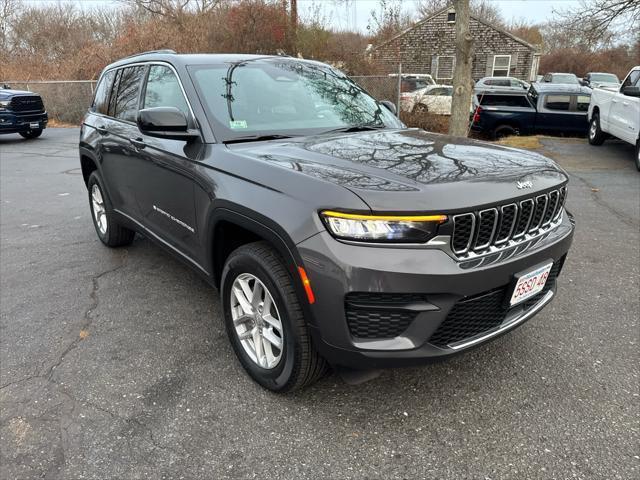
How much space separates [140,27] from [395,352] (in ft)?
73.8

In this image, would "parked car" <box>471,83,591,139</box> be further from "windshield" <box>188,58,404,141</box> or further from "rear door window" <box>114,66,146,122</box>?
"rear door window" <box>114,66,146,122</box>

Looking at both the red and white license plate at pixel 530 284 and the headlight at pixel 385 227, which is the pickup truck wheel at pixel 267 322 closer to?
the headlight at pixel 385 227

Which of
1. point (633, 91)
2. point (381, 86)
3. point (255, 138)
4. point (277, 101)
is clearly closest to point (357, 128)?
point (277, 101)

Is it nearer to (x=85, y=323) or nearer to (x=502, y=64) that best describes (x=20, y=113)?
(x=85, y=323)

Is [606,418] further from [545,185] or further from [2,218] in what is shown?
[2,218]

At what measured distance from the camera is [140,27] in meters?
20.8

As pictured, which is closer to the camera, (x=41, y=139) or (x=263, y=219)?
(x=263, y=219)

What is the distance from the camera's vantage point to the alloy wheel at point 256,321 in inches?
100

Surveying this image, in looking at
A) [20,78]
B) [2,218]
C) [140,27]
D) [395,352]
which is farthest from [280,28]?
[395,352]

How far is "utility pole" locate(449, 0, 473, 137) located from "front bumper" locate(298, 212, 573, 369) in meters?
7.76

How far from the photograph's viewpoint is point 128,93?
13.3 feet

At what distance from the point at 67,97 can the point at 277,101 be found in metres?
19.3

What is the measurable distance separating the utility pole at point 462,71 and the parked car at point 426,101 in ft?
10.9

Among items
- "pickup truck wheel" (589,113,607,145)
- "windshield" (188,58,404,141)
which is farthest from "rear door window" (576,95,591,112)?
"windshield" (188,58,404,141)
